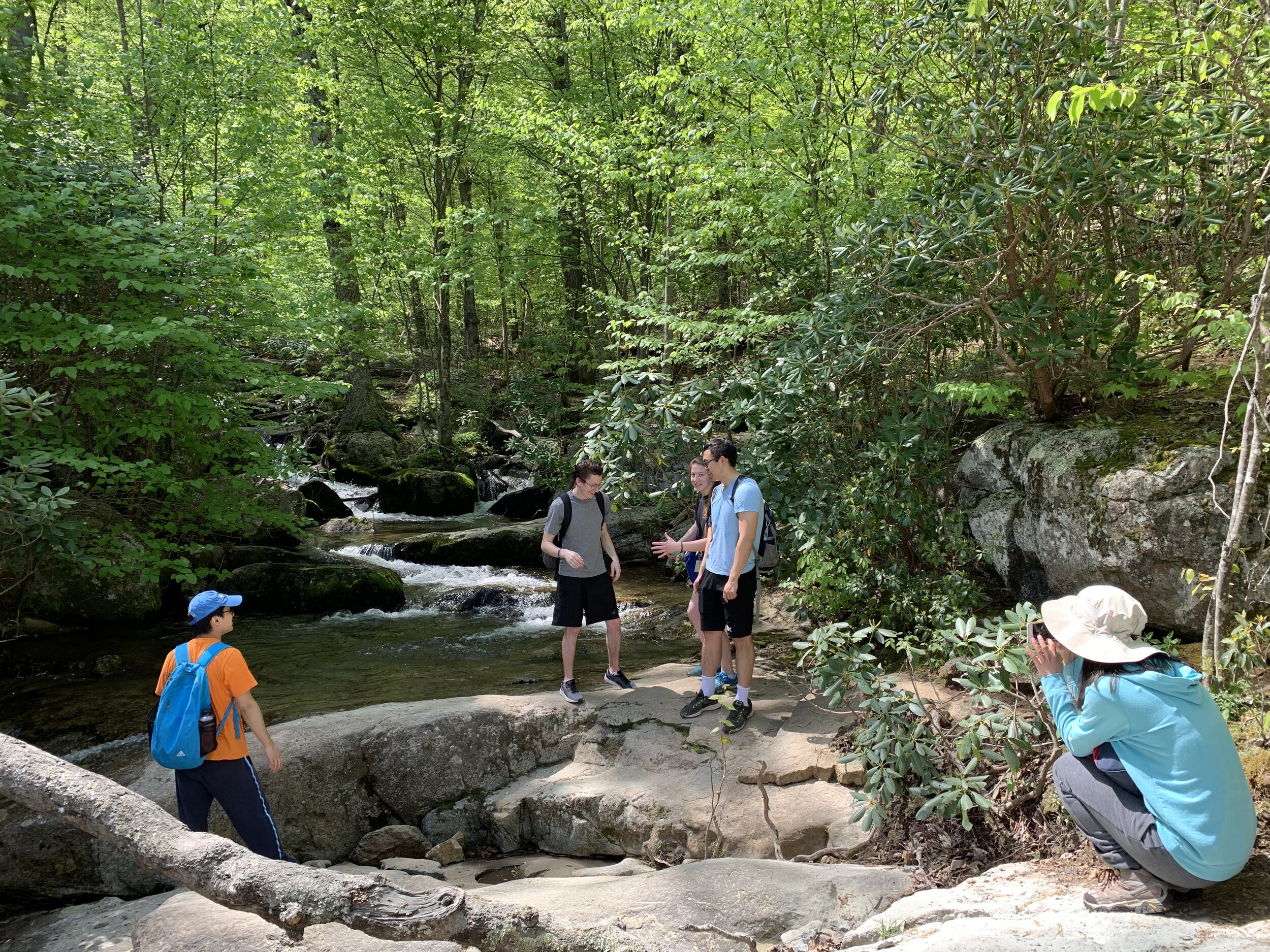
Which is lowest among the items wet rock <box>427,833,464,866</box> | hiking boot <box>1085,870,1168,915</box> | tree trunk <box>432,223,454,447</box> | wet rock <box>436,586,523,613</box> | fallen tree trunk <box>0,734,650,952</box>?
wet rock <box>436,586,523,613</box>

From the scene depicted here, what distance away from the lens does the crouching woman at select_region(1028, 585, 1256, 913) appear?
9.34 ft

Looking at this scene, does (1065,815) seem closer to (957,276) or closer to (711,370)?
(957,276)

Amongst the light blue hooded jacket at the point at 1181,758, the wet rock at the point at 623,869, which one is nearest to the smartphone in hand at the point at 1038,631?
the light blue hooded jacket at the point at 1181,758

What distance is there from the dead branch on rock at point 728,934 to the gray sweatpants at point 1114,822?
4.73 ft

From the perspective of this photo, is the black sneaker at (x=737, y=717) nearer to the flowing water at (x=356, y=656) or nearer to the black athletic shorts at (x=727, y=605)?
the black athletic shorts at (x=727, y=605)

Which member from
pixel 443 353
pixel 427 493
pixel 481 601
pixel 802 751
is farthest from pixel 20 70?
pixel 443 353

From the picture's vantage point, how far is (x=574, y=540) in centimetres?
650

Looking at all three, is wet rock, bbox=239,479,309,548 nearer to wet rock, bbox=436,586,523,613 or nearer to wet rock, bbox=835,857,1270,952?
wet rock, bbox=436,586,523,613

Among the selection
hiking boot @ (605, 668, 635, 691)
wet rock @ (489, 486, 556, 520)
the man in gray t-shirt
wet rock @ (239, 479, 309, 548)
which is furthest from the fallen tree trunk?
wet rock @ (489, 486, 556, 520)

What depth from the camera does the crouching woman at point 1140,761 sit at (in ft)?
9.34

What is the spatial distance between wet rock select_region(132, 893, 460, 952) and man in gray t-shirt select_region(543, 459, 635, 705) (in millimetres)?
2863

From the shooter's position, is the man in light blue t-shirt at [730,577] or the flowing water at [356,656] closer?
the man in light blue t-shirt at [730,577]

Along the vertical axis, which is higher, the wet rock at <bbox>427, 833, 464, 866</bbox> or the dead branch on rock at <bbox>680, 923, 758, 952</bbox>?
the dead branch on rock at <bbox>680, 923, 758, 952</bbox>

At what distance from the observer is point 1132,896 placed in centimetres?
302
